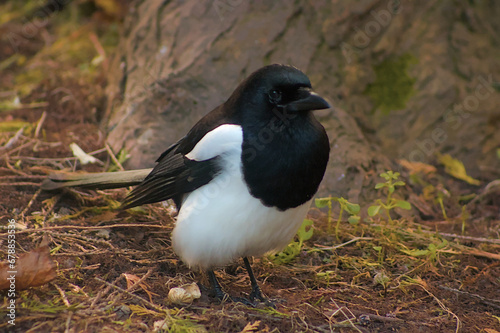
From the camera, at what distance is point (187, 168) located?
3.00m

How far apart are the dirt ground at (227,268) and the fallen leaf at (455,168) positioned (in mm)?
66

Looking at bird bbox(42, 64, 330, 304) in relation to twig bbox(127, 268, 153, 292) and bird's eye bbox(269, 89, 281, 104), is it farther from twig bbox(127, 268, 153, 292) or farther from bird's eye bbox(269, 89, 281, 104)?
twig bbox(127, 268, 153, 292)

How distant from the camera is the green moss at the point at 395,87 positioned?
4.76 meters

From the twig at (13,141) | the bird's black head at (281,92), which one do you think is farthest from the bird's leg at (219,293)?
the twig at (13,141)

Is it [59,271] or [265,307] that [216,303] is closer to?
[265,307]

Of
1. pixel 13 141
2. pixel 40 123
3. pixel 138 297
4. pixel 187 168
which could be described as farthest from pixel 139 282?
pixel 40 123

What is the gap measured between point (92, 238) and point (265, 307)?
44.3 inches

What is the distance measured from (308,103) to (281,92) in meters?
0.15

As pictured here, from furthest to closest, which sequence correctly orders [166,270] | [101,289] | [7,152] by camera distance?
1. [7,152]
2. [166,270]
3. [101,289]

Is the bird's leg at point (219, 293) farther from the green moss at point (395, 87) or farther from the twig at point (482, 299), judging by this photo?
the green moss at point (395, 87)

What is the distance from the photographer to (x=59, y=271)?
281 centimetres

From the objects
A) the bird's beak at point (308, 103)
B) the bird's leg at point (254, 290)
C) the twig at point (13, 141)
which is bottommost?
the bird's leg at point (254, 290)

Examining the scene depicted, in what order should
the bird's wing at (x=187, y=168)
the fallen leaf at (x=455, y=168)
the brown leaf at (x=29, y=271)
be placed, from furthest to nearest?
the fallen leaf at (x=455, y=168)
the bird's wing at (x=187, y=168)
the brown leaf at (x=29, y=271)

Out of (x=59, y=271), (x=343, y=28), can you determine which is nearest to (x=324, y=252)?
(x=59, y=271)
